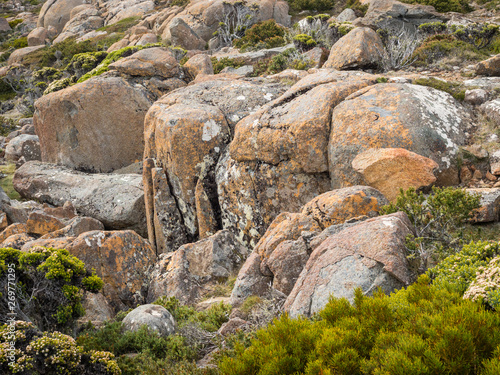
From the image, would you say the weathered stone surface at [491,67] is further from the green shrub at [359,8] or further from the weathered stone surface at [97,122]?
the green shrub at [359,8]

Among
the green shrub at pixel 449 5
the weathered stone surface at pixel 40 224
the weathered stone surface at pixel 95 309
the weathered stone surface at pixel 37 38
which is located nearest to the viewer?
the weathered stone surface at pixel 95 309

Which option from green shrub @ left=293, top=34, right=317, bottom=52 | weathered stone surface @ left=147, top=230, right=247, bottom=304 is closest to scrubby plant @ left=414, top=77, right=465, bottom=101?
weathered stone surface @ left=147, top=230, right=247, bottom=304

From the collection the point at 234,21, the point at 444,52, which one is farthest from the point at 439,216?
the point at 234,21

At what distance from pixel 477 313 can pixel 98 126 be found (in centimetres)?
1942

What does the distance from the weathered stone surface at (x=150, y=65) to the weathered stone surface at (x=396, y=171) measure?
15.4m

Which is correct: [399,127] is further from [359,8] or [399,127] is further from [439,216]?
[359,8]

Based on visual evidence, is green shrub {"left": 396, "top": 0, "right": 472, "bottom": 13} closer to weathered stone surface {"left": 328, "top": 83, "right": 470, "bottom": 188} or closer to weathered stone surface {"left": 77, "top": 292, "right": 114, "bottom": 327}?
weathered stone surface {"left": 328, "top": 83, "right": 470, "bottom": 188}

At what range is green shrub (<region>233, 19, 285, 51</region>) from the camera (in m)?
29.9

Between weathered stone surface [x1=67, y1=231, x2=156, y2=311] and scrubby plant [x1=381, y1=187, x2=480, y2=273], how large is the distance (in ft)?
23.6

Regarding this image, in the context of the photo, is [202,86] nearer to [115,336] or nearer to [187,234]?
[187,234]

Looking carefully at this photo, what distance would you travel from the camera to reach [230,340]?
22.0 ft

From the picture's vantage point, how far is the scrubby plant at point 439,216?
6.86 meters

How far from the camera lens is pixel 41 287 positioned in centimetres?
777

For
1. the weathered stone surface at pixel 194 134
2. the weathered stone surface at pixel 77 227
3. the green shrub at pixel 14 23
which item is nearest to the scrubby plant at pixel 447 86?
the weathered stone surface at pixel 194 134
